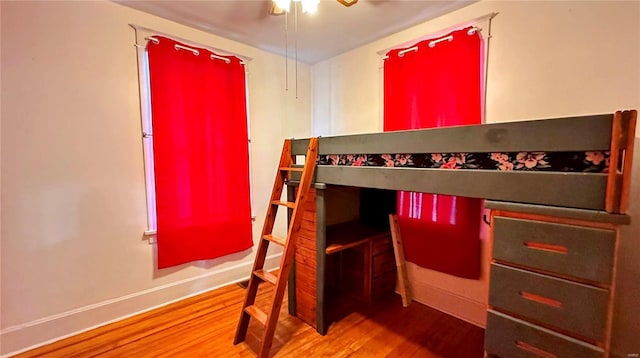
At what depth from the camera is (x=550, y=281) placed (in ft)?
3.54

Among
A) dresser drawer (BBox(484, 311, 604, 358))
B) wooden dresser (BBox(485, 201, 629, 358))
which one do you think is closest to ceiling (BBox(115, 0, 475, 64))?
wooden dresser (BBox(485, 201, 629, 358))

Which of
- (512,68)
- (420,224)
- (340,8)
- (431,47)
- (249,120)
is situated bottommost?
(420,224)

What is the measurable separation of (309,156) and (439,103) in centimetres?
119

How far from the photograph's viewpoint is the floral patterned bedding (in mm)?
994

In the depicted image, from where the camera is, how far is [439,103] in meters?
2.25

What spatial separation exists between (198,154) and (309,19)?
1.60 meters

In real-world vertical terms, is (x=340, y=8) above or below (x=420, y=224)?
above

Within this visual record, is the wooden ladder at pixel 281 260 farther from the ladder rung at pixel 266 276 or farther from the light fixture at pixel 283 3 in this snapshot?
the light fixture at pixel 283 3

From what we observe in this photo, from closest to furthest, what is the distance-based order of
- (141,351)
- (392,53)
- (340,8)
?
(141,351) < (340,8) < (392,53)

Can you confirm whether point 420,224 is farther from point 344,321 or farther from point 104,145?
point 104,145

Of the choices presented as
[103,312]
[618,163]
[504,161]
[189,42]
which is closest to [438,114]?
[504,161]

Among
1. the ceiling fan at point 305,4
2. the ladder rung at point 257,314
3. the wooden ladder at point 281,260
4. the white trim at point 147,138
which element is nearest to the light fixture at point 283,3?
the ceiling fan at point 305,4

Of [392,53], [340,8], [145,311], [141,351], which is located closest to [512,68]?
[392,53]

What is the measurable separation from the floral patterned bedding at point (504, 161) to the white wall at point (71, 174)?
2.07 meters
